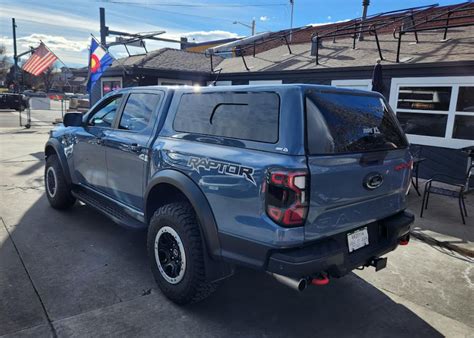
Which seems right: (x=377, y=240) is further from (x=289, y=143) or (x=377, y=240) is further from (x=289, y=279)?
(x=289, y=143)

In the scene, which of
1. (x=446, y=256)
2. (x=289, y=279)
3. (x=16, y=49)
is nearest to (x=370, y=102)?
(x=289, y=279)

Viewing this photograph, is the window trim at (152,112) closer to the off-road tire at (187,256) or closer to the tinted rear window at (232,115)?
the tinted rear window at (232,115)

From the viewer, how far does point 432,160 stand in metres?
8.41

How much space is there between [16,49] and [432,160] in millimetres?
33173

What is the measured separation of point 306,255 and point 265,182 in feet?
1.77

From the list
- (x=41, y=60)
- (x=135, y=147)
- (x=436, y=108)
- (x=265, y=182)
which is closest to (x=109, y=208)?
(x=135, y=147)

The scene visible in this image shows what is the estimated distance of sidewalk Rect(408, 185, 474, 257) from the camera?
460 centimetres

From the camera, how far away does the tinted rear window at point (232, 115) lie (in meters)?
2.59

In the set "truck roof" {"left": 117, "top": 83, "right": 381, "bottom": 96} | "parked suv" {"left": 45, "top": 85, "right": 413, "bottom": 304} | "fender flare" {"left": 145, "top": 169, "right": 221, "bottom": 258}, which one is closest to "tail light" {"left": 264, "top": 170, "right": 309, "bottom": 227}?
"parked suv" {"left": 45, "top": 85, "right": 413, "bottom": 304}

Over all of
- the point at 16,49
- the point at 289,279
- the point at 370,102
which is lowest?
the point at 289,279

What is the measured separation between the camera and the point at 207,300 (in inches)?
125

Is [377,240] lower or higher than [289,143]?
lower

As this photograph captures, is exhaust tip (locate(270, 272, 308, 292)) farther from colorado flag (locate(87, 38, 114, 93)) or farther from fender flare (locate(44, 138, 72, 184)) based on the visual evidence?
colorado flag (locate(87, 38, 114, 93))

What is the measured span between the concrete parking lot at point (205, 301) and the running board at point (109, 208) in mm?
411
